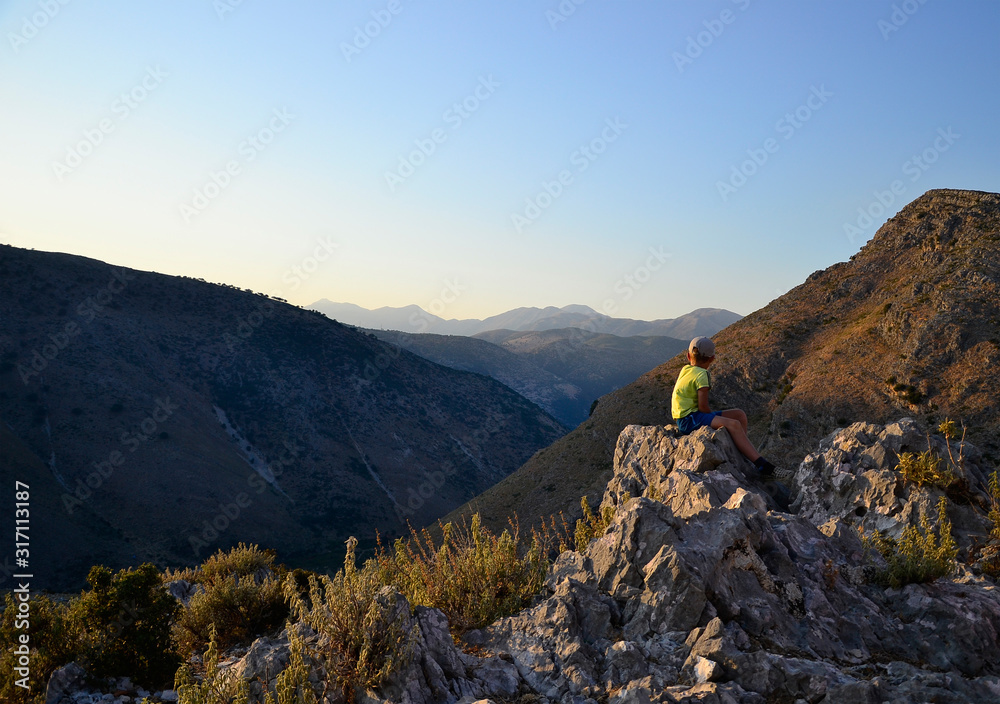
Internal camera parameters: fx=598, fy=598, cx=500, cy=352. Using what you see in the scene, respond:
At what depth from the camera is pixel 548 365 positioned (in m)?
170

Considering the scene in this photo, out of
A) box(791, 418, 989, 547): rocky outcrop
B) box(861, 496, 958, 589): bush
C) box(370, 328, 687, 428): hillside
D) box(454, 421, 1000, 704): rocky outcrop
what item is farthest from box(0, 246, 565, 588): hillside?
box(370, 328, 687, 428): hillside

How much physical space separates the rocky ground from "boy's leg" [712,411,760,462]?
2.09 m

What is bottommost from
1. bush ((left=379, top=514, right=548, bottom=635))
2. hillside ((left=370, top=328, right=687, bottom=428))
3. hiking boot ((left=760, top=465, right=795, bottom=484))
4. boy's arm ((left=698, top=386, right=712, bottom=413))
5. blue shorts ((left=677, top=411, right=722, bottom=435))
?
hiking boot ((left=760, top=465, right=795, bottom=484))

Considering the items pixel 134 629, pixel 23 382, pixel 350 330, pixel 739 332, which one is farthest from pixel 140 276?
pixel 134 629

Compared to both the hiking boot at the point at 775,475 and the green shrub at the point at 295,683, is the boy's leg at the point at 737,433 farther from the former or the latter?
the green shrub at the point at 295,683

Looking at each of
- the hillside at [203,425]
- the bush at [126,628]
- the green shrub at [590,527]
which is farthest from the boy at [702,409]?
the hillside at [203,425]

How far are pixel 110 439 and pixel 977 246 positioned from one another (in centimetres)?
6460

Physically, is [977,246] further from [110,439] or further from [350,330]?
[350,330]

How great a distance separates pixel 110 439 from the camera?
5022cm

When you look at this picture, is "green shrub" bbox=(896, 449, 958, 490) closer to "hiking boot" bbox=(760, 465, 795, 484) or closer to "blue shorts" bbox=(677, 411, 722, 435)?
"hiking boot" bbox=(760, 465, 795, 484)

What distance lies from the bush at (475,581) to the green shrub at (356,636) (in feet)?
3.14

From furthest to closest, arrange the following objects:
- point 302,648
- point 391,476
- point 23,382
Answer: point 391,476, point 23,382, point 302,648

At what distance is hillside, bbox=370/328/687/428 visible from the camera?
13962 cm

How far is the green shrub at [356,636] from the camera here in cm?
419
